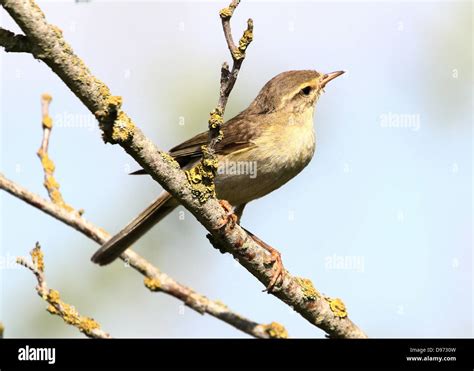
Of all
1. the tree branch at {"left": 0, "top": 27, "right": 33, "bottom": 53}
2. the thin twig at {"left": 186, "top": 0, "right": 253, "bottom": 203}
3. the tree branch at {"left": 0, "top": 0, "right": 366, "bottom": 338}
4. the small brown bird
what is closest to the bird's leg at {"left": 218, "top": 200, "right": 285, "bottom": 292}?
the tree branch at {"left": 0, "top": 0, "right": 366, "bottom": 338}

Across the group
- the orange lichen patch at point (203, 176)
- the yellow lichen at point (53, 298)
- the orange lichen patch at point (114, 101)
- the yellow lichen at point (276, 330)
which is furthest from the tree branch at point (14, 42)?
the yellow lichen at point (276, 330)

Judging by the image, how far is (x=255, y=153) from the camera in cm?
557

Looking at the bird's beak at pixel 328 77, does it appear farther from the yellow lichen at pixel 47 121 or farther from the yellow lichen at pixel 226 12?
the yellow lichen at pixel 226 12

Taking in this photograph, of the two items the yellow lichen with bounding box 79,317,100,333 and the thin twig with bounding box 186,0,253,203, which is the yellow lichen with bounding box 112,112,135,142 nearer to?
the thin twig with bounding box 186,0,253,203

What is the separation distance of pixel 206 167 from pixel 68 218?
1.52 meters

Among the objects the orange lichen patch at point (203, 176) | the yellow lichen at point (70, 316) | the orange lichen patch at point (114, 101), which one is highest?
the orange lichen patch at point (114, 101)

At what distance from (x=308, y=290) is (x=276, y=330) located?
573mm

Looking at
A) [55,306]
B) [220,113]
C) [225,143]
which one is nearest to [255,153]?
[225,143]

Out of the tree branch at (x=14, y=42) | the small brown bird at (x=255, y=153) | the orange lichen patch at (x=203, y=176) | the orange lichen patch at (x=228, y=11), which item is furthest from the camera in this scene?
the small brown bird at (x=255, y=153)

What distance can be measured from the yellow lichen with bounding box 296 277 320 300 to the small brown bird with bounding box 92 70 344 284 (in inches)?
25.1

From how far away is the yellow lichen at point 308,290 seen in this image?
4461 mm

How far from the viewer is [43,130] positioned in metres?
5.16

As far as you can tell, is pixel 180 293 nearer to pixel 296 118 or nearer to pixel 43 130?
pixel 43 130

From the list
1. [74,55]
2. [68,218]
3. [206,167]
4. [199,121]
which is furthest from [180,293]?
[199,121]
